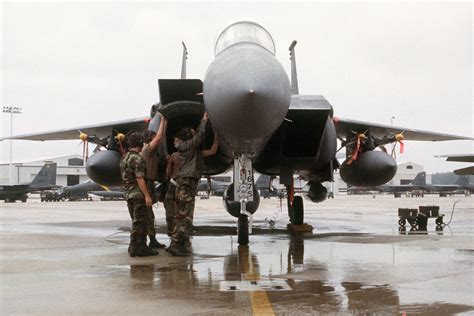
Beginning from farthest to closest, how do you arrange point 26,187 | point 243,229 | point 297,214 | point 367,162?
point 26,187
point 297,214
point 367,162
point 243,229

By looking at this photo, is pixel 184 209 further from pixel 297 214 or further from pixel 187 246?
pixel 297 214

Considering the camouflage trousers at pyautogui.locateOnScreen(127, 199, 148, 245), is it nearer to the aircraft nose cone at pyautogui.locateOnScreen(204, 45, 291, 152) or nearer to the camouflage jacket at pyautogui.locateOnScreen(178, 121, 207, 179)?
the camouflage jacket at pyautogui.locateOnScreen(178, 121, 207, 179)

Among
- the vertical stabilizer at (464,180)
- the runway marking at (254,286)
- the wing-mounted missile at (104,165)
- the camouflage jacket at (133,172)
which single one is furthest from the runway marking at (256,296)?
the vertical stabilizer at (464,180)

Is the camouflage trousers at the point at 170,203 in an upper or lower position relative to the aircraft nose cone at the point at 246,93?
lower

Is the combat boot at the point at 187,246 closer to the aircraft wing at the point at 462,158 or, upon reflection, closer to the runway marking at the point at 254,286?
the runway marking at the point at 254,286

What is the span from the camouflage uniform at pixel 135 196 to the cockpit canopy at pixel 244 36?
6.83ft

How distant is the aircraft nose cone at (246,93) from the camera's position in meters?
6.62

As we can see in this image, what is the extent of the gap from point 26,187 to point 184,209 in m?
35.2

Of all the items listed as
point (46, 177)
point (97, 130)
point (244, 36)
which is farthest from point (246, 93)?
point (46, 177)

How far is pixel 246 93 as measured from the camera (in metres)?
6.52

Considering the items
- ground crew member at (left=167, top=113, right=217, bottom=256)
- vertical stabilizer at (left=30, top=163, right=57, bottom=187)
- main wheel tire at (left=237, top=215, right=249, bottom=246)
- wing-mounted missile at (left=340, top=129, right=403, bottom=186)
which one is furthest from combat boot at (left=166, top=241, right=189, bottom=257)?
vertical stabilizer at (left=30, top=163, right=57, bottom=187)

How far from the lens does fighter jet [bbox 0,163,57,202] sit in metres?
40.1

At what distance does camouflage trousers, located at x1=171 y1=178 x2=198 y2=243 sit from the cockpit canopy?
2.04 meters

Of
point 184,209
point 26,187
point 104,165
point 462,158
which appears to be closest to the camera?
point 184,209
